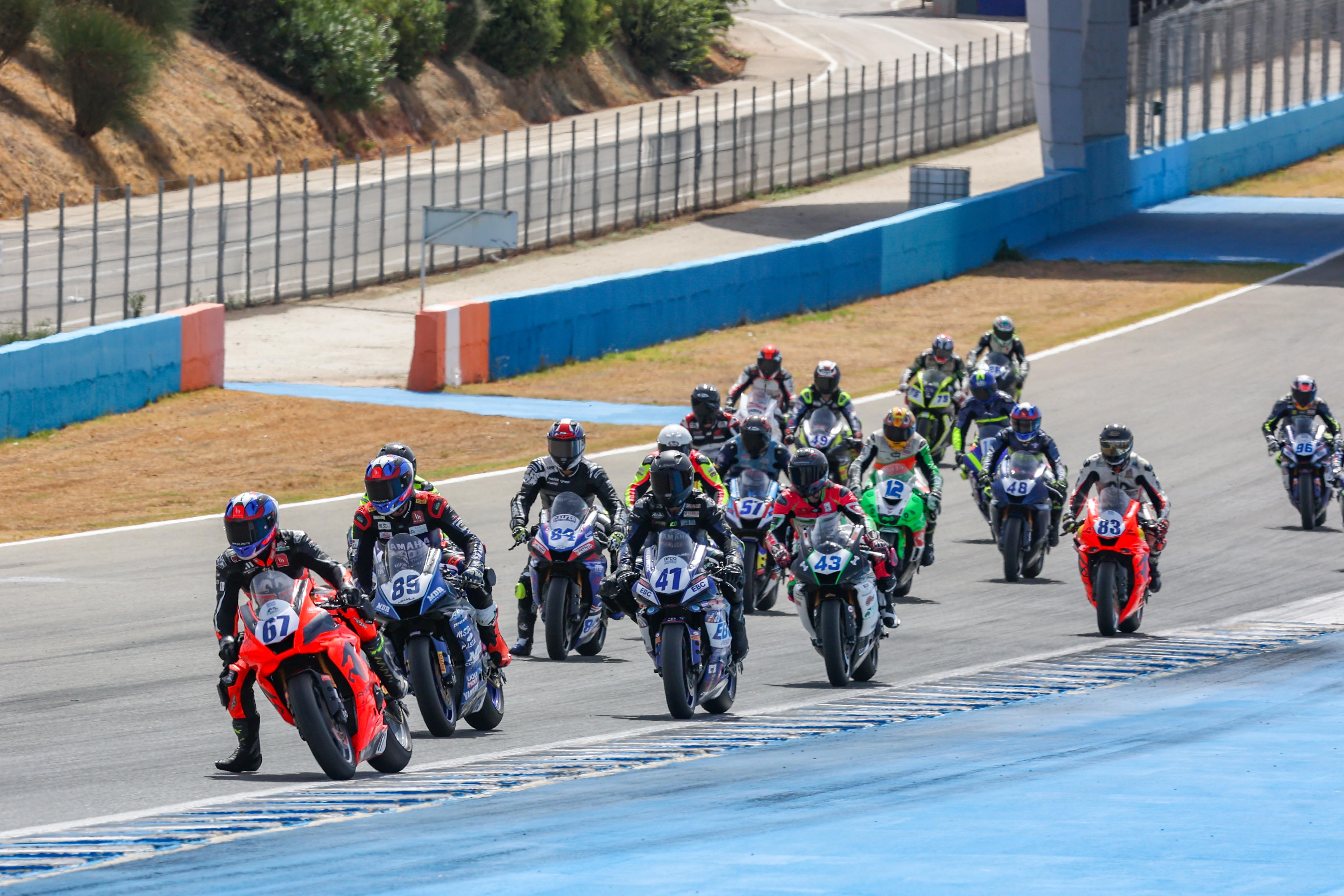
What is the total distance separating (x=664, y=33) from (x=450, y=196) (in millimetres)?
32559

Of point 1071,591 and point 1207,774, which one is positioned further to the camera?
point 1071,591

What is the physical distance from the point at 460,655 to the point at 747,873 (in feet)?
12.5

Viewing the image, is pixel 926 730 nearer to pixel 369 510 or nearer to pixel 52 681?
pixel 369 510

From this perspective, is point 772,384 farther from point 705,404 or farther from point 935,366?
point 935,366

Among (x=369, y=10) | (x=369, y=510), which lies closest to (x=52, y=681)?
(x=369, y=510)

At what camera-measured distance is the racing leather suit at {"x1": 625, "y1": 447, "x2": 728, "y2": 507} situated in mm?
14227

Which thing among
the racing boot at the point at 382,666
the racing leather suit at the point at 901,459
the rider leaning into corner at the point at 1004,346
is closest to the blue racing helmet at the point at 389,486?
the racing boot at the point at 382,666

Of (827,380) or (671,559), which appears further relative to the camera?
(827,380)

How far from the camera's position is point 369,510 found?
448 inches

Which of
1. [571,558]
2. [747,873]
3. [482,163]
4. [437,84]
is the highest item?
[437,84]

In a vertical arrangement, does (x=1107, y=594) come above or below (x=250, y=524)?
below

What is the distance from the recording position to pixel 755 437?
53.8 feet

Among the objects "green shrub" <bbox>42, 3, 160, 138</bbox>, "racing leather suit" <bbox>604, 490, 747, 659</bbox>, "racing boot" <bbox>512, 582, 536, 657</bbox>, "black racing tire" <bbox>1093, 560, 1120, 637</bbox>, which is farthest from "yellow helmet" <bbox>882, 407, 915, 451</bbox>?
"green shrub" <bbox>42, 3, 160, 138</bbox>

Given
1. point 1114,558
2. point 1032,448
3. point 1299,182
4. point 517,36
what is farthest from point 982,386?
point 517,36
